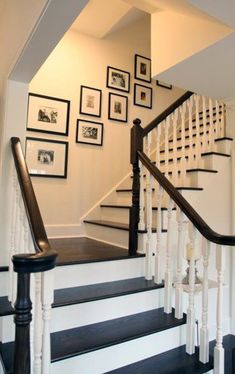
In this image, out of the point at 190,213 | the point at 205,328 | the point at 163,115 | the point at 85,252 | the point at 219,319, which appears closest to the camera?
the point at 219,319

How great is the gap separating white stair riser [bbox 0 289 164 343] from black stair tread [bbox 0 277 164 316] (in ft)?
0.13

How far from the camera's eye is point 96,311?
1.94 m

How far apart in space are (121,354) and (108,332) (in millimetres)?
150

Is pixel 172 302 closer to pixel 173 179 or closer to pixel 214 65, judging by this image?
pixel 173 179

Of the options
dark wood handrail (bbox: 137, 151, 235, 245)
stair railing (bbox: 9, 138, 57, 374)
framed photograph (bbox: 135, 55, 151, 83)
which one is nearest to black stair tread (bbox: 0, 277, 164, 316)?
stair railing (bbox: 9, 138, 57, 374)

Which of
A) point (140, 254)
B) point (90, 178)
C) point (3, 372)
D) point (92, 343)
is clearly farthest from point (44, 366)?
point (90, 178)

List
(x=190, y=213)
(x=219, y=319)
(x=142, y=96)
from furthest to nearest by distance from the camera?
(x=142, y=96) → (x=190, y=213) → (x=219, y=319)

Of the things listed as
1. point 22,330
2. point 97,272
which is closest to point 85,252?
point 97,272

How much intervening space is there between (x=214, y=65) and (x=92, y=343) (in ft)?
7.47

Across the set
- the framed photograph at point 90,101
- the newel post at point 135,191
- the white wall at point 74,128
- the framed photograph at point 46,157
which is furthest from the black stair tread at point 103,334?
the framed photograph at point 90,101

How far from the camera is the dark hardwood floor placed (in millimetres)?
2191

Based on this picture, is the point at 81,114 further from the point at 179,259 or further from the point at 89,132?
the point at 179,259

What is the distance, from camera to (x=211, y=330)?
2.67m

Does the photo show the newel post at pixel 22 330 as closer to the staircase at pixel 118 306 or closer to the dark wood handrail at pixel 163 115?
the staircase at pixel 118 306
